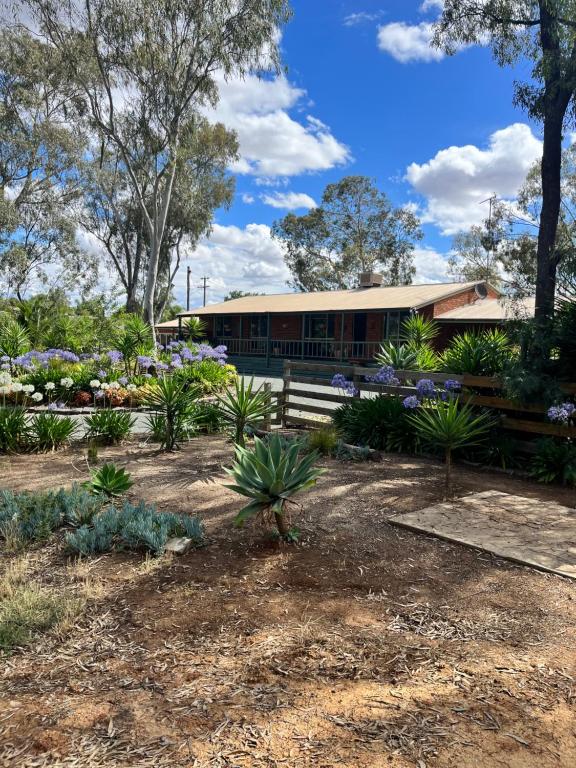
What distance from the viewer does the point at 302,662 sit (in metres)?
2.58

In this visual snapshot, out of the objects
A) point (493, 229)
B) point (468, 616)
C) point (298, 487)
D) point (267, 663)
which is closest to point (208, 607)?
point (267, 663)

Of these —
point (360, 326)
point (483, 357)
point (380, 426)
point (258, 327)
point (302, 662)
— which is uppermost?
point (258, 327)

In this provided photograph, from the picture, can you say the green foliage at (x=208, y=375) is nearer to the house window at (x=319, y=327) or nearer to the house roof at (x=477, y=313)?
the house roof at (x=477, y=313)

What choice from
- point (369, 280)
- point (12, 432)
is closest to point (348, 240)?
point (369, 280)

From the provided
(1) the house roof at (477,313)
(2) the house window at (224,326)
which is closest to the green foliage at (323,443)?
(1) the house roof at (477,313)

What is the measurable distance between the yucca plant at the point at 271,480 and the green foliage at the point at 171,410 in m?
3.50

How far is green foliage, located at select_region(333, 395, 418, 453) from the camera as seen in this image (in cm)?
788

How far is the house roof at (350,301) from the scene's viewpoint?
76.1 feet

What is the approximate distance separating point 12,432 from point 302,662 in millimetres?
6390

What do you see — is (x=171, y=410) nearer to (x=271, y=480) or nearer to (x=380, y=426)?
(x=380, y=426)

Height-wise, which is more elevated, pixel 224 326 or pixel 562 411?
pixel 224 326

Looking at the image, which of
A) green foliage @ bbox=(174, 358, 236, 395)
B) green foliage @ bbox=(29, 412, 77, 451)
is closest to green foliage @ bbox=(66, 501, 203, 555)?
green foliage @ bbox=(29, 412, 77, 451)

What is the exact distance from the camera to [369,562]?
3.79 metres

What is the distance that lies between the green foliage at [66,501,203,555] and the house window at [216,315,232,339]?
2877 cm
